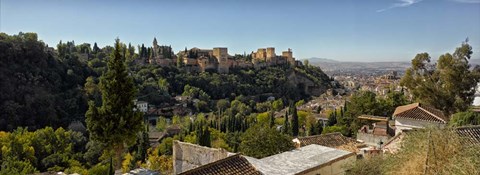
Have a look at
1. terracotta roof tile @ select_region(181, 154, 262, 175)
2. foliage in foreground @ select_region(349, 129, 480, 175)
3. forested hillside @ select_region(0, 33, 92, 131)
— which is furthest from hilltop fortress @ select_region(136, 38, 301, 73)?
foliage in foreground @ select_region(349, 129, 480, 175)

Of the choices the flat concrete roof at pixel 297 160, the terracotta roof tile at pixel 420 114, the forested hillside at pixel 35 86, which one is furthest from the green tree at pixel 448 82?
the forested hillside at pixel 35 86

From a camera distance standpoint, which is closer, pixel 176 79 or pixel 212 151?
pixel 212 151

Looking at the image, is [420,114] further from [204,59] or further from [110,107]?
[204,59]

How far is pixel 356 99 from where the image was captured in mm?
27156

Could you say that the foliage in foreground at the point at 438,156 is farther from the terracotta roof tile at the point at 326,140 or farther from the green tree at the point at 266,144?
the terracotta roof tile at the point at 326,140

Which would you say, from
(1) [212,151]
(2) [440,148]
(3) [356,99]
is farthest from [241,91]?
(2) [440,148]

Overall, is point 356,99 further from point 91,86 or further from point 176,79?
point 176,79

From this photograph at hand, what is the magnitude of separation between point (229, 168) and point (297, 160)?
7.47ft

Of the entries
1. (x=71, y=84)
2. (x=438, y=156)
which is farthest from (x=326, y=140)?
(x=71, y=84)

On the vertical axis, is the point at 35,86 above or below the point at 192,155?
below

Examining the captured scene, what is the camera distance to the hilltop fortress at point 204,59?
95.4m

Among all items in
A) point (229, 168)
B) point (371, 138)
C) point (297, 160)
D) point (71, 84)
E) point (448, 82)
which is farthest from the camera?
point (71, 84)

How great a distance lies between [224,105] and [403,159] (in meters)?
70.9

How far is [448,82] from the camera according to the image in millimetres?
20547
